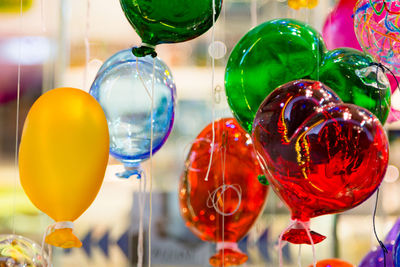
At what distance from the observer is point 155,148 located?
101 centimetres

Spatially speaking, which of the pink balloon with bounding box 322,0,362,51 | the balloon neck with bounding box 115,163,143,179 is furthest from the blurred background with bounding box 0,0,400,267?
the balloon neck with bounding box 115,163,143,179

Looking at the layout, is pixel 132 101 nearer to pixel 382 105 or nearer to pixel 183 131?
pixel 382 105

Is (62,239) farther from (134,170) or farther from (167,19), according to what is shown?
(167,19)

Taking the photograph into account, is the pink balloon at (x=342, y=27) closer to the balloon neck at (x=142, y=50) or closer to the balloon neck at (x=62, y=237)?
the balloon neck at (x=142, y=50)

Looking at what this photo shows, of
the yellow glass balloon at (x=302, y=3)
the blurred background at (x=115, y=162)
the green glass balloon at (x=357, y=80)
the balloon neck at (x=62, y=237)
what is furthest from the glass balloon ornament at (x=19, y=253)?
the blurred background at (x=115, y=162)

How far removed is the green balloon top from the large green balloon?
9cm

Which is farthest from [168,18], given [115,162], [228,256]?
[115,162]

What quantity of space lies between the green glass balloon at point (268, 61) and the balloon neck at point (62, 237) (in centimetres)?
33

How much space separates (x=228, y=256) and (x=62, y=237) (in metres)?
0.33

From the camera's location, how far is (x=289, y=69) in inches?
36.4

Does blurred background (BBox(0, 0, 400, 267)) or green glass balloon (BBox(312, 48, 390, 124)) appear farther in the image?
blurred background (BBox(0, 0, 400, 267))

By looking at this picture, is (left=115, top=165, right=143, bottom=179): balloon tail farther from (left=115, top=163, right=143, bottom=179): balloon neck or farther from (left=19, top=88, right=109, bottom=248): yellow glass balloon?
(left=19, top=88, right=109, bottom=248): yellow glass balloon

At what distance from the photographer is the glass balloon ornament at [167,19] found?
875 millimetres

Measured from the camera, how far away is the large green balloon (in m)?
0.93
